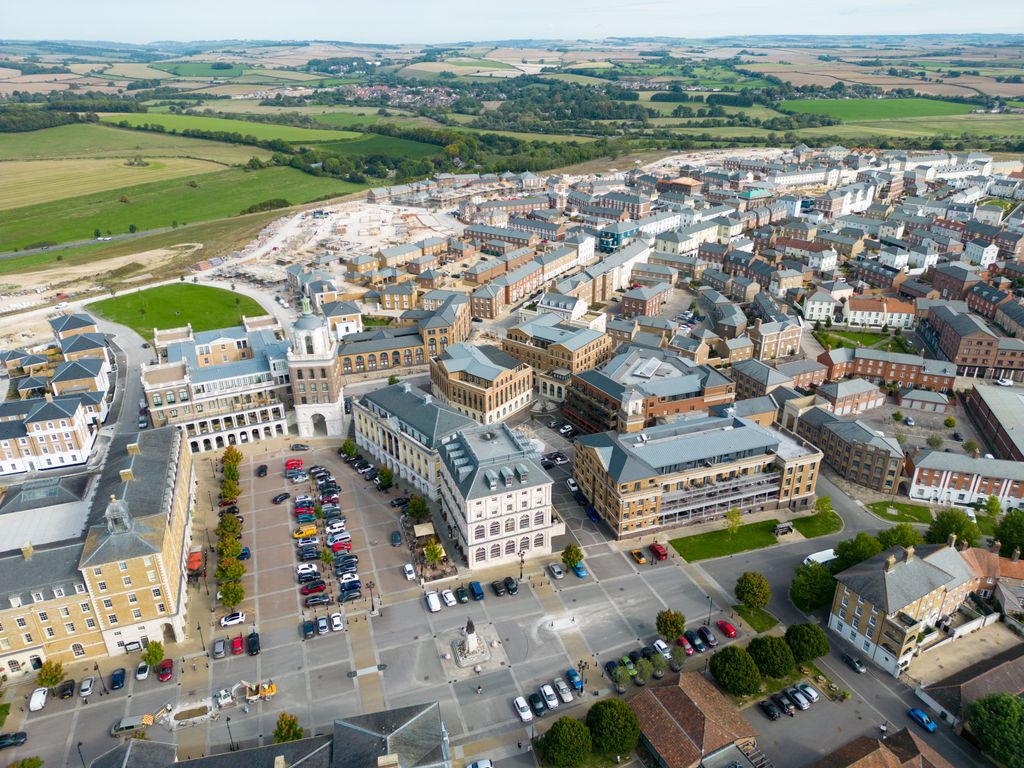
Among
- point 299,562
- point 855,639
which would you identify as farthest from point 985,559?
point 299,562

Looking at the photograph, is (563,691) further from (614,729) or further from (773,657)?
(773,657)

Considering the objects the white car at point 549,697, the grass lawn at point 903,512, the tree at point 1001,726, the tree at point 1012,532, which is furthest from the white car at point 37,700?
the tree at point 1012,532

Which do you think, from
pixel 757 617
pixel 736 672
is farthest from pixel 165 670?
pixel 757 617

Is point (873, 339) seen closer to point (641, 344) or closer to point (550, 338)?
point (641, 344)

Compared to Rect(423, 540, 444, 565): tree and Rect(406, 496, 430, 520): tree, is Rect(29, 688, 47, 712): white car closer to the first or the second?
Rect(423, 540, 444, 565): tree

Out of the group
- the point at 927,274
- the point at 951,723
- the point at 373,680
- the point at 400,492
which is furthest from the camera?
the point at 927,274

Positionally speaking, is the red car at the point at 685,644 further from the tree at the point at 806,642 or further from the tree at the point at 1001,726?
the tree at the point at 1001,726

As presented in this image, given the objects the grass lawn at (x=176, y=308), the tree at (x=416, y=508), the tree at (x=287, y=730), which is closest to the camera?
the tree at (x=287, y=730)
